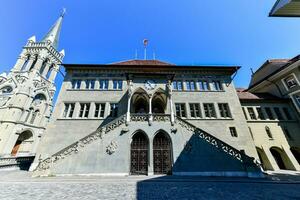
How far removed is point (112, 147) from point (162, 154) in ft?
16.0

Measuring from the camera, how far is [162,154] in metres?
13.5

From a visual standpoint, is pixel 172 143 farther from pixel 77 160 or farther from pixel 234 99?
pixel 234 99

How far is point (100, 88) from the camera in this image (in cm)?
1978

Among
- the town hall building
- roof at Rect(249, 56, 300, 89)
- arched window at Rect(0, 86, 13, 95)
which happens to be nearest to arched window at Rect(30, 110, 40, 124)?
the town hall building

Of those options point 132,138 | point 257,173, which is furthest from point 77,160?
point 257,173

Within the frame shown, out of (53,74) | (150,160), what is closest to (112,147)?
(150,160)

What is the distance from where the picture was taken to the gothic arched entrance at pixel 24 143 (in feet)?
108

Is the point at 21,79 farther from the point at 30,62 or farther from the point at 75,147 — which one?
the point at 75,147

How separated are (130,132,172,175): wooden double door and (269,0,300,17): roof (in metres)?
11.8

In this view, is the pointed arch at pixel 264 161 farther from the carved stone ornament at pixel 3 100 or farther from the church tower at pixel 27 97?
the carved stone ornament at pixel 3 100

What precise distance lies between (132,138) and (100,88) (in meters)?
9.76

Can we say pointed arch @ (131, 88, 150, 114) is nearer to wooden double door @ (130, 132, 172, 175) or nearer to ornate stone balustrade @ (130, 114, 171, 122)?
ornate stone balustrade @ (130, 114, 171, 122)

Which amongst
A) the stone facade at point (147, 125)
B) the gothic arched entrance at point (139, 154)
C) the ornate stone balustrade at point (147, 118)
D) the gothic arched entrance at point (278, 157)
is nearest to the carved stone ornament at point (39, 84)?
the stone facade at point (147, 125)

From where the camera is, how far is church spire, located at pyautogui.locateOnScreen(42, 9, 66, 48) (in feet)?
149
